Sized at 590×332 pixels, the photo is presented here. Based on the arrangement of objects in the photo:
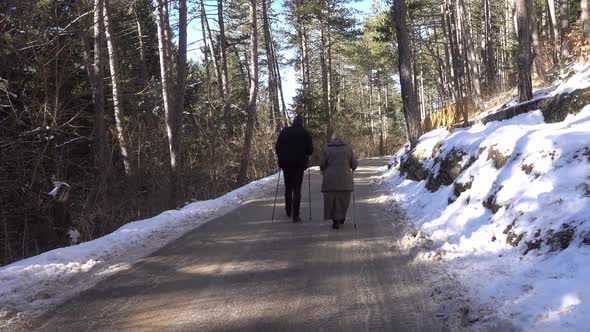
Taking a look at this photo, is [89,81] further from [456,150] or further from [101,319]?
[101,319]

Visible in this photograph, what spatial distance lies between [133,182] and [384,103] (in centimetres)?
5494

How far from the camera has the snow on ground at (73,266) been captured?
4.83m

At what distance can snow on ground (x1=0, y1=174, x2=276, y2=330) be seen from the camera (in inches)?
190

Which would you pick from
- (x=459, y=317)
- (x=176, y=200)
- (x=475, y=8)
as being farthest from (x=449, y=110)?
(x=475, y=8)

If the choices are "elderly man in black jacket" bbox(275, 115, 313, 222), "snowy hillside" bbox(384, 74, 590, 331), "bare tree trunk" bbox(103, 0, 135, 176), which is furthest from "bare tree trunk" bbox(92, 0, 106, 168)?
"snowy hillside" bbox(384, 74, 590, 331)

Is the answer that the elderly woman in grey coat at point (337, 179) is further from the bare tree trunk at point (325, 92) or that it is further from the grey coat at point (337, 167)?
the bare tree trunk at point (325, 92)

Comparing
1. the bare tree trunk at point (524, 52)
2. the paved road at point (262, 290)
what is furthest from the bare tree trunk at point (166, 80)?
A: the bare tree trunk at point (524, 52)

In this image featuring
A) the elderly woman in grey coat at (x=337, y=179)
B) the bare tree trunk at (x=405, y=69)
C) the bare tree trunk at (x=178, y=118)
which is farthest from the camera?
the bare tree trunk at (x=178, y=118)

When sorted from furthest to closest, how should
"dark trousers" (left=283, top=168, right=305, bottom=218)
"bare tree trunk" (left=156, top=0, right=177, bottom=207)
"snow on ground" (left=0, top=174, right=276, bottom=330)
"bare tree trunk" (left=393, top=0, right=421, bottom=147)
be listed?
"bare tree trunk" (left=156, top=0, right=177, bottom=207)
"bare tree trunk" (left=393, top=0, right=421, bottom=147)
"dark trousers" (left=283, top=168, right=305, bottom=218)
"snow on ground" (left=0, top=174, right=276, bottom=330)

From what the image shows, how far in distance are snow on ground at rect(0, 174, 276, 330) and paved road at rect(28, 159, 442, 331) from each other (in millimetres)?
278

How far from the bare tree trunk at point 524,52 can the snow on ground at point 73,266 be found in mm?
9312

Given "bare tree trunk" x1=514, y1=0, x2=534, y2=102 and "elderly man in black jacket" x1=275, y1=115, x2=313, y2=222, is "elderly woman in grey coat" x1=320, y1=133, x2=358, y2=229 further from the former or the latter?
"bare tree trunk" x1=514, y1=0, x2=534, y2=102

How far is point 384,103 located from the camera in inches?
2650

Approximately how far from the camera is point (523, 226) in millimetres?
5328
